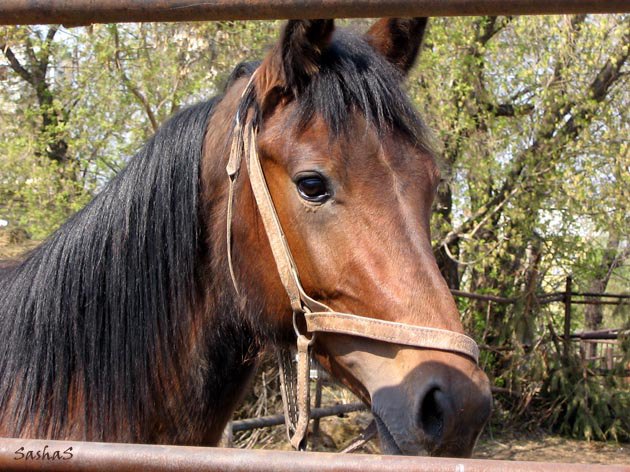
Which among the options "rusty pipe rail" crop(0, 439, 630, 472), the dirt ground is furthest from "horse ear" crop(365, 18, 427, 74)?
the dirt ground

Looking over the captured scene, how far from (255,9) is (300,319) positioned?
1.01 metres

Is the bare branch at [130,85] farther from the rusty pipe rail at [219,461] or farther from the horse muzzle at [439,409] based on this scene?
the rusty pipe rail at [219,461]

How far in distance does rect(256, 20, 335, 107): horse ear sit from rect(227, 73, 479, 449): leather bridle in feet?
0.34

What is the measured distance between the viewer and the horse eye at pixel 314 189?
1.86 meters

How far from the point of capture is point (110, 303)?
82.0 inches

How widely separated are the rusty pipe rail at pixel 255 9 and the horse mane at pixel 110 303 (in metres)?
0.92

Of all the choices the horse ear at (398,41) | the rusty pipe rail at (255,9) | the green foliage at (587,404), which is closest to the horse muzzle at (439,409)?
the rusty pipe rail at (255,9)

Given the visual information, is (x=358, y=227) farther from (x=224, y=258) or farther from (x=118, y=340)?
(x=118, y=340)

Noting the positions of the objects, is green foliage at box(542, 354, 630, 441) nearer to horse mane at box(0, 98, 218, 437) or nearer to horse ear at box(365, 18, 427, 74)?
horse ear at box(365, 18, 427, 74)

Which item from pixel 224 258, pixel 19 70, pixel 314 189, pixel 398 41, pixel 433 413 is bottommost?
pixel 433 413

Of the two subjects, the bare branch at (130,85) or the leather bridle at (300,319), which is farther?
the bare branch at (130,85)

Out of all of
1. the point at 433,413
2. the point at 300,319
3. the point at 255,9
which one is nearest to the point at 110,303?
the point at 300,319

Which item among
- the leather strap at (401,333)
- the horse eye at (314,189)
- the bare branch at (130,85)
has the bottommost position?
the leather strap at (401,333)

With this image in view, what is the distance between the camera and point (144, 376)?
6.77 ft
